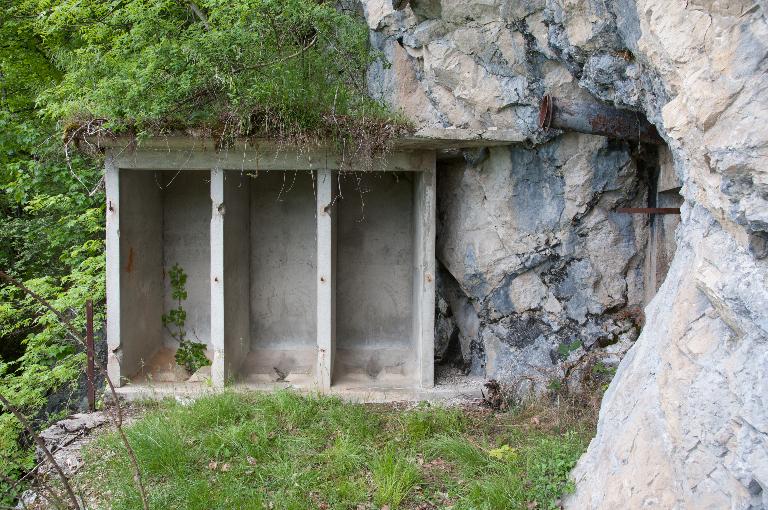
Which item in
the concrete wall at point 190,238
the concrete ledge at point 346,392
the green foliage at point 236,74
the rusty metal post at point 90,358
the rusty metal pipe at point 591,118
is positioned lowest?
the concrete ledge at point 346,392

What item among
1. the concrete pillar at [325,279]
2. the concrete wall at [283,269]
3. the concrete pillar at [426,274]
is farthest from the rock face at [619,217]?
the concrete wall at [283,269]

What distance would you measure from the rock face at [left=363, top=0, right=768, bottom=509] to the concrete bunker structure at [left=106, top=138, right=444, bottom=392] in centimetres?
77

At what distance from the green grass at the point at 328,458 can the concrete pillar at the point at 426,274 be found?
1.00m

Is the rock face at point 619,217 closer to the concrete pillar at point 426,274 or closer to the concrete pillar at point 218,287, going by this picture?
the concrete pillar at point 426,274

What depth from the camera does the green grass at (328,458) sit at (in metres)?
4.34

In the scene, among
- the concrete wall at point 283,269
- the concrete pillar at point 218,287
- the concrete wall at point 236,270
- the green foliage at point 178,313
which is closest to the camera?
the concrete pillar at point 218,287

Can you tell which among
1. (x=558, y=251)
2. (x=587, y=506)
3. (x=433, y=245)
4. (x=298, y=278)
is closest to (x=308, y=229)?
(x=298, y=278)

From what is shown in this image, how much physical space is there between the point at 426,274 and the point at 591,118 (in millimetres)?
2403

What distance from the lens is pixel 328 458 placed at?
4.92 meters

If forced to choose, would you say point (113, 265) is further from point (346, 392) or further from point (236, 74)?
point (346, 392)

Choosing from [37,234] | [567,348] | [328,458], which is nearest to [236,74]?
[328,458]

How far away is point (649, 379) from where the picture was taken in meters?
3.52

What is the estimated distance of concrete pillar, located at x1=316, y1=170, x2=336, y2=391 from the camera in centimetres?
666

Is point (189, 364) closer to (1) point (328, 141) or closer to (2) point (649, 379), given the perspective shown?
(1) point (328, 141)
